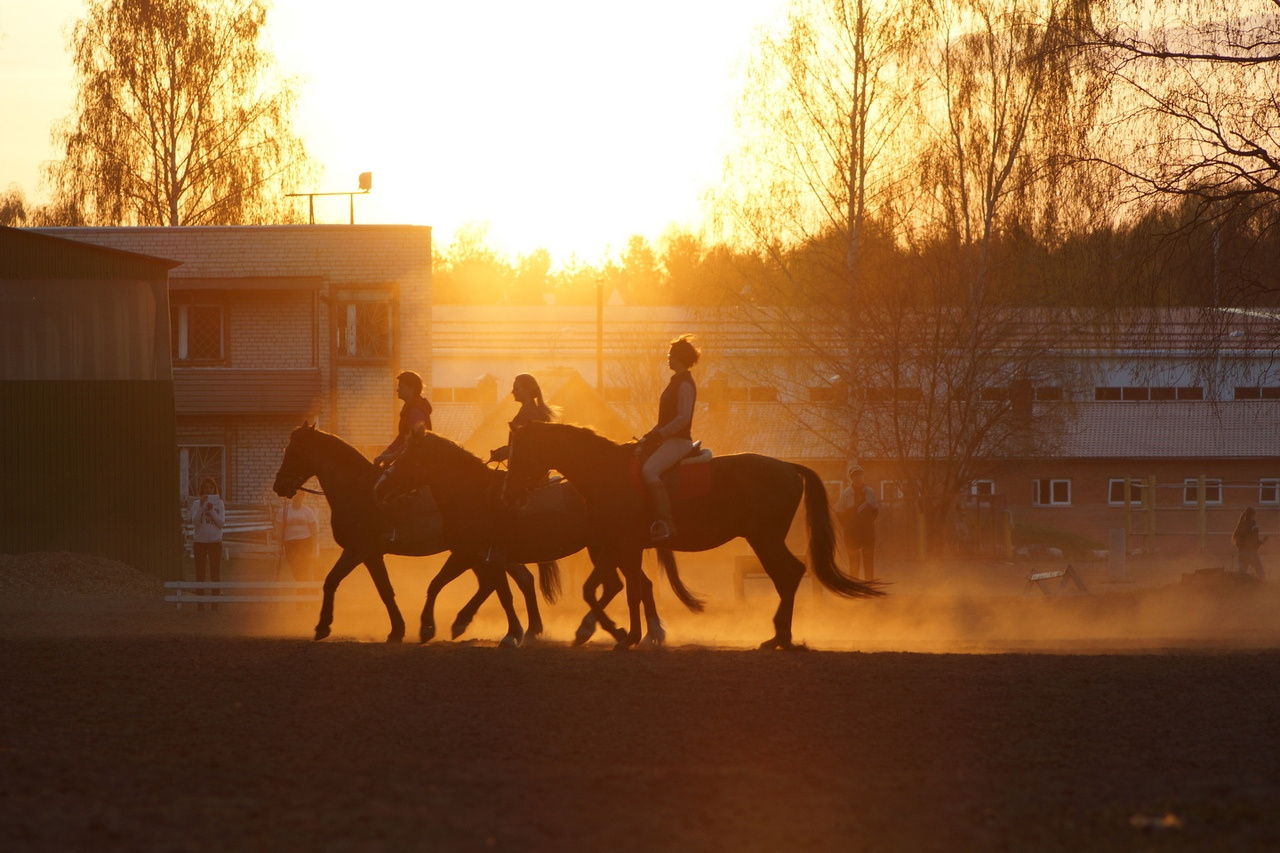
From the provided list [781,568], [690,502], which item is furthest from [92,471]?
[781,568]

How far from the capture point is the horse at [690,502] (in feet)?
36.6

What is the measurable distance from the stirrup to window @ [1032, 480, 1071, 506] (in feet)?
112

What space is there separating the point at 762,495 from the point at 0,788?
21.7 ft

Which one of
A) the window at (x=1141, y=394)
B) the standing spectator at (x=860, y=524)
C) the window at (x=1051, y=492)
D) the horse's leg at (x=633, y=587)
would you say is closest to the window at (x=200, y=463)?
the standing spectator at (x=860, y=524)

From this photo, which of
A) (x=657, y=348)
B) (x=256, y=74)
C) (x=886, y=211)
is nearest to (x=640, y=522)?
(x=886, y=211)

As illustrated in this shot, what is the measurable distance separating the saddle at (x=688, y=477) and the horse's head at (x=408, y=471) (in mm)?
1825

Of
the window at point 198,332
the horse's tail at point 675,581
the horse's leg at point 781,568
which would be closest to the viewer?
the horse's leg at point 781,568

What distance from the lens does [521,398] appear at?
11.9 m

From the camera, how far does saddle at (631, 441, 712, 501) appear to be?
11.2 m

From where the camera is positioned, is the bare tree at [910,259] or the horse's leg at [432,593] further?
the bare tree at [910,259]

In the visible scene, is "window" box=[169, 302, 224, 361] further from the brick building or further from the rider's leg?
the rider's leg

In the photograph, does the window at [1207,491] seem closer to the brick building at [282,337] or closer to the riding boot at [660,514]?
the brick building at [282,337]

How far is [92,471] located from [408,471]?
10.7 metres

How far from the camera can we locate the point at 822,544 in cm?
1184
